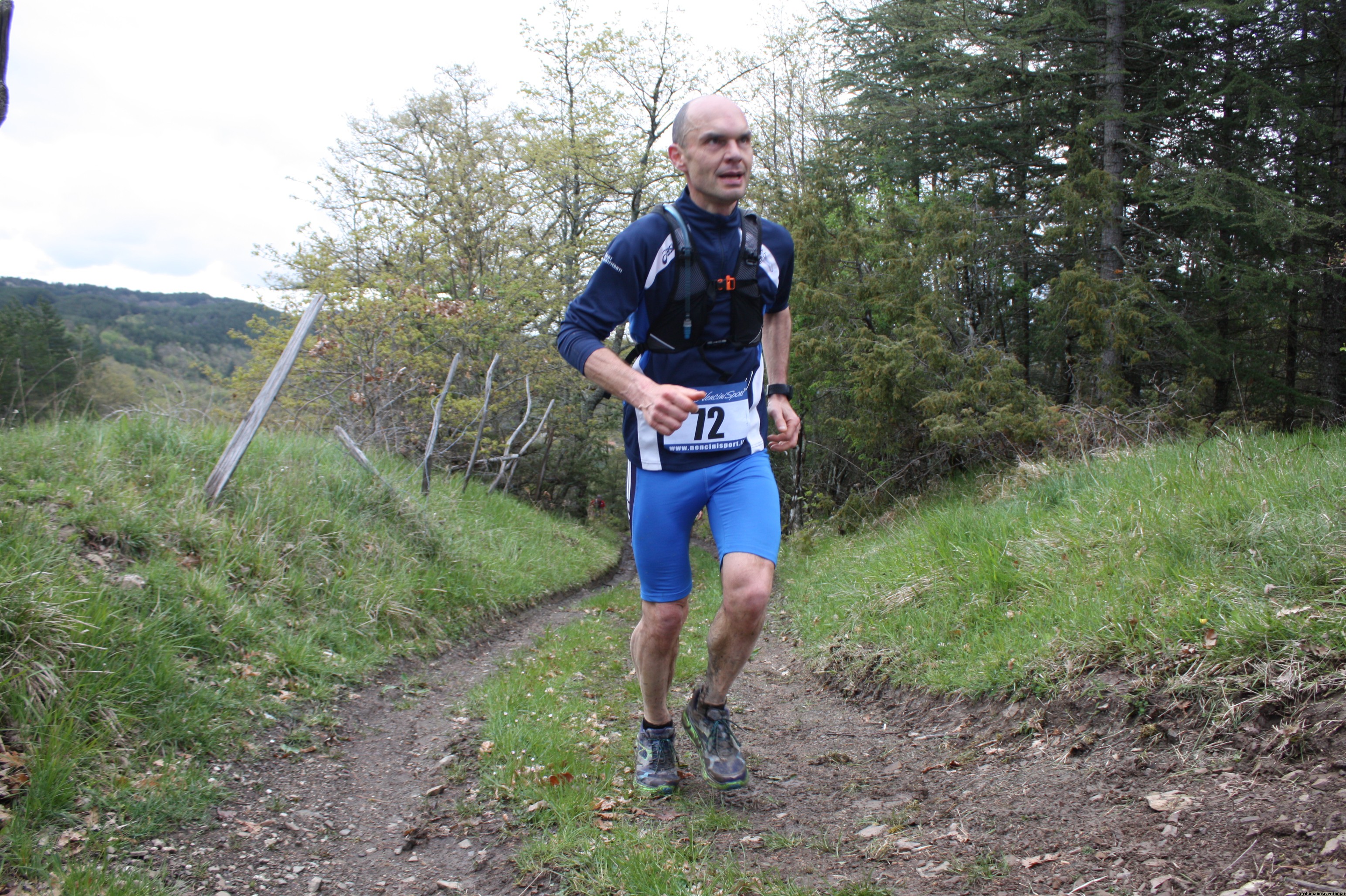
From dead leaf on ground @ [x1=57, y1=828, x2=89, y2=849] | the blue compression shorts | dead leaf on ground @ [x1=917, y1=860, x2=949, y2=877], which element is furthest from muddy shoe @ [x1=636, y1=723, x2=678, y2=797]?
dead leaf on ground @ [x1=57, y1=828, x2=89, y2=849]

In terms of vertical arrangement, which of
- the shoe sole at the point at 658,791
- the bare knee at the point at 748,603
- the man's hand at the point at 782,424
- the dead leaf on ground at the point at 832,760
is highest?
the man's hand at the point at 782,424

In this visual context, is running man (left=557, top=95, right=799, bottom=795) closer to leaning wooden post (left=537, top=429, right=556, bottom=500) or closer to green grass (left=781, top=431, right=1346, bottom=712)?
green grass (left=781, top=431, right=1346, bottom=712)

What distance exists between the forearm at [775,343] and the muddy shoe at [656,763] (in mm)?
1540

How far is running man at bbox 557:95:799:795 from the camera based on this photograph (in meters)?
2.81

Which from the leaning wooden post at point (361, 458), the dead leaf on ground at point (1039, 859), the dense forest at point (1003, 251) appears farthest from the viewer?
the dense forest at point (1003, 251)

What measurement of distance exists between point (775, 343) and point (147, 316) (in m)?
40.6

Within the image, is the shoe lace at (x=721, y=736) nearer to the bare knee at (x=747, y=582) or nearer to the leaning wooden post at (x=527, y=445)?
the bare knee at (x=747, y=582)

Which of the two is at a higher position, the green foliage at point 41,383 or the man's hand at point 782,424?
the green foliage at point 41,383

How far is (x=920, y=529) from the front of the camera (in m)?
6.49

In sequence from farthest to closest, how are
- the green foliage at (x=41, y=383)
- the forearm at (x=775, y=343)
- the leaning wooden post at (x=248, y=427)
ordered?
the leaning wooden post at (x=248, y=427) → the green foliage at (x=41, y=383) → the forearm at (x=775, y=343)

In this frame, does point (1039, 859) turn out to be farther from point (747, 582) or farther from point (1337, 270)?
point (1337, 270)

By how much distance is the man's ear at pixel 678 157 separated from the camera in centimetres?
293

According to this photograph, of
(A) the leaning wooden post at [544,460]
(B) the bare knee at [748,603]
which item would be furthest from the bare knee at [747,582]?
(A) the leaning wooden post at [544,460]

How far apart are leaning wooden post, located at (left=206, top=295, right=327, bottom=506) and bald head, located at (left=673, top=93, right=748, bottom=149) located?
4184 mm
